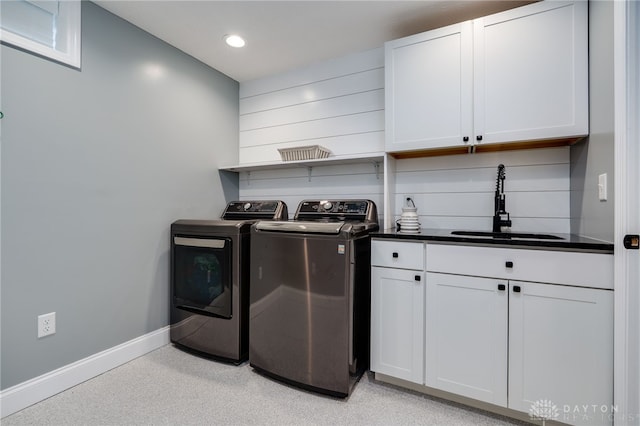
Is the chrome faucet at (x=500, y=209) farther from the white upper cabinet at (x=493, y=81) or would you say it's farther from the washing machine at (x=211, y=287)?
the washing machine at (x=211, y=287)

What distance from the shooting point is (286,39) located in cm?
230

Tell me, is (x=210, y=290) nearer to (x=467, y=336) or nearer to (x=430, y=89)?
(x=467, y=336)

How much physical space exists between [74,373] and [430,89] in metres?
2.88

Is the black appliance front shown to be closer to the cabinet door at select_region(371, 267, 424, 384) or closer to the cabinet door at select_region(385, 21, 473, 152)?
the cabinet door at select_region(371, 267, 424, 384)

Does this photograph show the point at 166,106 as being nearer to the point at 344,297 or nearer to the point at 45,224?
the point at 45,224

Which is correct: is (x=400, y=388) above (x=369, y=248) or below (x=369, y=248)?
below

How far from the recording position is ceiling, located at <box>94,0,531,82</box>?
74.5 inches

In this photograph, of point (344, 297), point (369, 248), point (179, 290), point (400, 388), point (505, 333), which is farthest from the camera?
point (179, 290)

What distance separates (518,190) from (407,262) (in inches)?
38.6

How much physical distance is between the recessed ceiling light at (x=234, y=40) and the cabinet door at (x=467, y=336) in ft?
7.31

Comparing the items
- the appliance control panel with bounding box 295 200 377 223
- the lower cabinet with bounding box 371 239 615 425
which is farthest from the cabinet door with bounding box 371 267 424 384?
the appliance control panel with bounding box 295 200 377 223

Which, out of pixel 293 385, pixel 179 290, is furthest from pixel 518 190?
pixel 179 290

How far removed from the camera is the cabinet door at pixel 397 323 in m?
1.66

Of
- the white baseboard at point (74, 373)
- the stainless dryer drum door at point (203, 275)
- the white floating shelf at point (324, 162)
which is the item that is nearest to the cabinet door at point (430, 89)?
the white floating shelf at point (324, 162)
